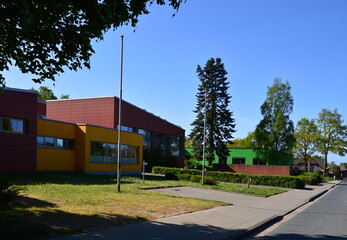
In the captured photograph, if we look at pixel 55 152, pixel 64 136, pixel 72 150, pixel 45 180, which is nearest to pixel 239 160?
pixel 72 150

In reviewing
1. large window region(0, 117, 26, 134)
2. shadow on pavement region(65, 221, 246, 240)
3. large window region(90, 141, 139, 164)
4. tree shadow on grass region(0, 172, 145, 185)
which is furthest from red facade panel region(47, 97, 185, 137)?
shadow on pavement region(65, 221, 246, 240)

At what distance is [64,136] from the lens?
83.6 feet

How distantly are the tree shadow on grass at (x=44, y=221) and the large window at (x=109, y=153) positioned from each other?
16.6 metres

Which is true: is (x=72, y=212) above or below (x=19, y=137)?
below

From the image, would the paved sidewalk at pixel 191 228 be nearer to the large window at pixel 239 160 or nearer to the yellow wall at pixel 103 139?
the yellow wall at pixel 103 139

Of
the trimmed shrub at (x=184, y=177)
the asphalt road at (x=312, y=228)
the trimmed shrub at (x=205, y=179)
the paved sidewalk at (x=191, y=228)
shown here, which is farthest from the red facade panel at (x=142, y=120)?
the asphalt road at (x=312, y=228)

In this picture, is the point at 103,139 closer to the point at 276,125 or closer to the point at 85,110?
the point at 85,110

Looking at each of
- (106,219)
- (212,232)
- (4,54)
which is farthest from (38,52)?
Result: (212,232)

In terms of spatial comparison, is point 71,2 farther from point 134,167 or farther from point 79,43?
point 134,167

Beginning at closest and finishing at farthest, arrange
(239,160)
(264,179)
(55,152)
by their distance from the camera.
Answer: (55,152) → (264,179) → (239,160)

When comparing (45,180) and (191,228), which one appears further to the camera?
(45,180)

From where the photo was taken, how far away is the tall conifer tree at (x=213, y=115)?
48312 mm

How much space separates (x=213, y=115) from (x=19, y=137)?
31.8m

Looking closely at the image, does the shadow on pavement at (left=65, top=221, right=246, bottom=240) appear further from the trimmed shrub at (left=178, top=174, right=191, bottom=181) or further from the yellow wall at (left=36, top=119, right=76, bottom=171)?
the trimmed shrub at (left=178, top=174, right=191, bottom=181)
